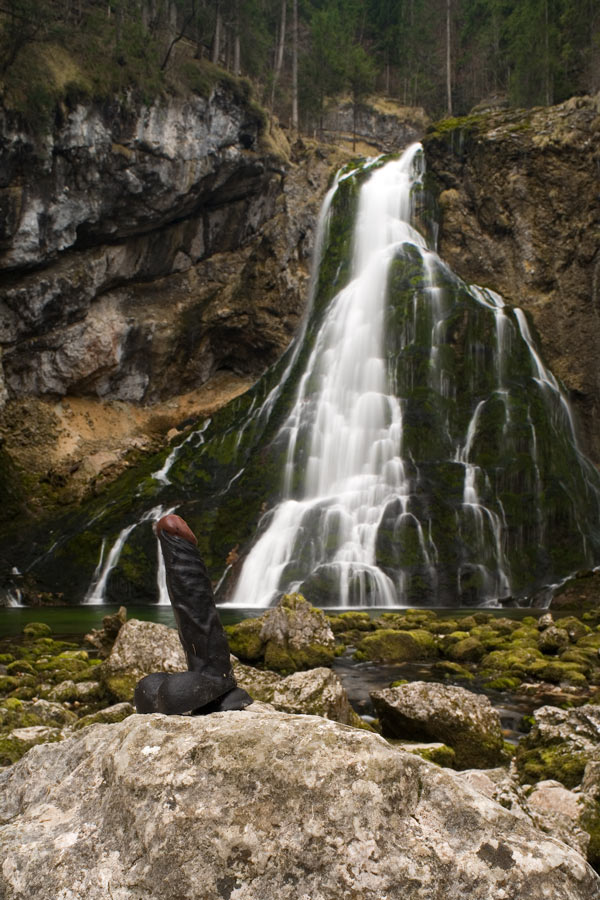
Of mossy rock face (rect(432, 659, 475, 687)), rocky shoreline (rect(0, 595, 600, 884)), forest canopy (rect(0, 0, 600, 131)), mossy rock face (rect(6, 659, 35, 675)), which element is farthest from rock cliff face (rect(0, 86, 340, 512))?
mossy rock face (rect(432, 659, 475, 687))

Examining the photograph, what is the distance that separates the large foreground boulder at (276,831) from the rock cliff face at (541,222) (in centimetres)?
3174

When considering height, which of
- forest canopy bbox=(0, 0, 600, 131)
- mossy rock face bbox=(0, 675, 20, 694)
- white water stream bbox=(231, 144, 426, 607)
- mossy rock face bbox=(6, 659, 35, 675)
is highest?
forest canopy bbox=(0, 0, 600, 131)

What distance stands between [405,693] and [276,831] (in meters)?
5.38

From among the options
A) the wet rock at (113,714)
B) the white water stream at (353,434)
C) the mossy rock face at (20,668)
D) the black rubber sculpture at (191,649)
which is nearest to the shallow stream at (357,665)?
the white water stream at (353,434)

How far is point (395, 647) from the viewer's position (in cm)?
1316

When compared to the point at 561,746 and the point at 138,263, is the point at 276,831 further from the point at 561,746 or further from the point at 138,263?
the point at 138,263

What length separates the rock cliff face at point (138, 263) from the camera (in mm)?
32531

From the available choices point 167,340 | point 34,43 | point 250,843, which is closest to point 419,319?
point 167,340

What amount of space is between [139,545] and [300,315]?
17.4m

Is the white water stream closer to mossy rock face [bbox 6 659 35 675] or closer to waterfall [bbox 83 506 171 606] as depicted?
waterfall [bbox 83 506 171 606]

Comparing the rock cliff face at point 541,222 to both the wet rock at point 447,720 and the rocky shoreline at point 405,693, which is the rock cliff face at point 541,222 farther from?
the wet rock at point 447,720

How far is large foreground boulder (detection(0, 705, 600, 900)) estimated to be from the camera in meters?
2.37

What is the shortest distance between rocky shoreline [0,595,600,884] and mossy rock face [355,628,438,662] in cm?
3

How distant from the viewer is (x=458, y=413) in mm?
27000
